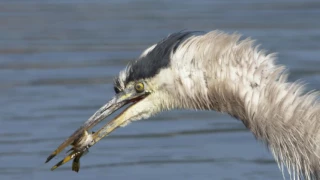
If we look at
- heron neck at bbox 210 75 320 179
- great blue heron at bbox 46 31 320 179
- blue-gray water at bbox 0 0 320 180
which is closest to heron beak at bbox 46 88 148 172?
great blue heron at bbox 46 31 320 179

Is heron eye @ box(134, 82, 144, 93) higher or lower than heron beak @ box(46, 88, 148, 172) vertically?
higher

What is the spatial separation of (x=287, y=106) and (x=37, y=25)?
297 inches

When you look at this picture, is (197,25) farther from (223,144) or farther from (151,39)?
(223,144)

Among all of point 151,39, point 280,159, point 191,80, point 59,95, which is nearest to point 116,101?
point 191,80

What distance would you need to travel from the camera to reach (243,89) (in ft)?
25.0

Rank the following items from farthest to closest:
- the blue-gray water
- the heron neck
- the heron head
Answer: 1. the blue-gray water
2. the heron head
3. the heron neck

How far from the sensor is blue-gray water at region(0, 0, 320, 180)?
11.0m

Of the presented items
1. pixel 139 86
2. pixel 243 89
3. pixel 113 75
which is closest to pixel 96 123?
pixel 139 86

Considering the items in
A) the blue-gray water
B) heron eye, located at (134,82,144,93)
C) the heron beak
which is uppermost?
heron eye, located at (134,82,144,93)

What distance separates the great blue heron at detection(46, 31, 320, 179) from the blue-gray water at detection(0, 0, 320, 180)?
290cm

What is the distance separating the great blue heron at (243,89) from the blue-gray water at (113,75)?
2901mm

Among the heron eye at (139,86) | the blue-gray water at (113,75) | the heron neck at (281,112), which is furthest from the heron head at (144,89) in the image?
the blue-gray water at (113,75)

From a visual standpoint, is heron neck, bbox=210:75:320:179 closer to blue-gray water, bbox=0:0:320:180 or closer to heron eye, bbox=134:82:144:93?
heron eye, bbox=134:82:144:93

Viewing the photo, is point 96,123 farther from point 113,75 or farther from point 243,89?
point 113,75
